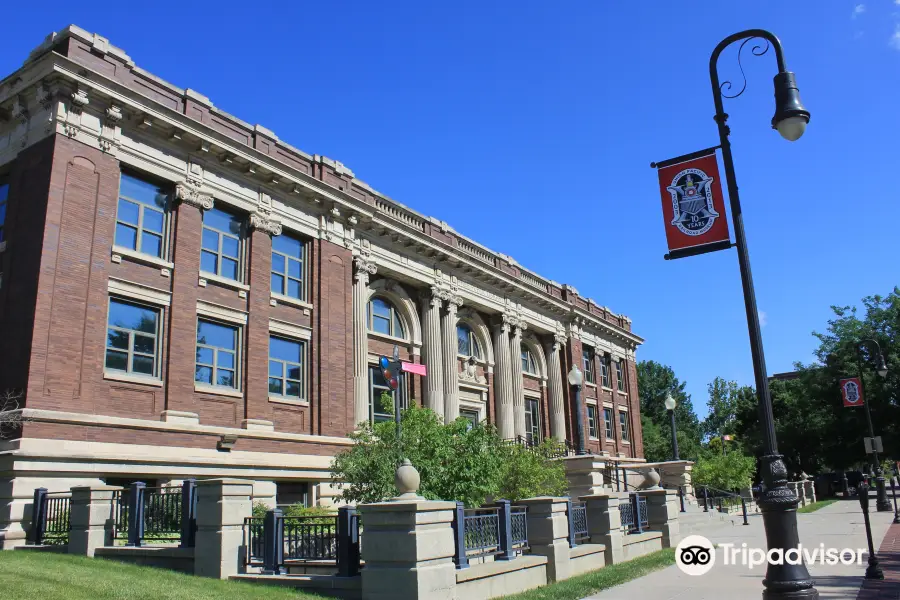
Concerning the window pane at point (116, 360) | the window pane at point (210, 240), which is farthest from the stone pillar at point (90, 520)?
the window pane at point (210, 240)

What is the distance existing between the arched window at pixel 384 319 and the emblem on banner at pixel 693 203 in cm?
2060

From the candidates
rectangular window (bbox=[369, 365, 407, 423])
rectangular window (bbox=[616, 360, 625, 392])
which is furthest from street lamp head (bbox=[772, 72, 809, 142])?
rectangular window (bbox=[616, 360, 625, 392])

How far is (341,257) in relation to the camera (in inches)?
1075

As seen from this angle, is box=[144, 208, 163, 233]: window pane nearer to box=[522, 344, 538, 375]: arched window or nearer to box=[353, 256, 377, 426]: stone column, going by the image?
box=[353, 256, 377, 426]: stone column

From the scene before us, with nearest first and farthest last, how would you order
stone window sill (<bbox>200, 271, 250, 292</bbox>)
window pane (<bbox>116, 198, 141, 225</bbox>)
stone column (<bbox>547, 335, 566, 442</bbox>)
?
window pane (<bbox>116, 198, 141, 225</bbox>), stone window sill (<bbox>200, 271, 250, 292</bbox>), stone column (<bbox>547, 335, 566, 442</bbox>)

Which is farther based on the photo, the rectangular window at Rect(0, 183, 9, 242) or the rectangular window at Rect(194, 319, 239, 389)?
the rectangular window at Rect(194, 319, 239, 389)

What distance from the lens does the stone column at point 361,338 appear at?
2664cm

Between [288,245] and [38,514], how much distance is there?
12.3m

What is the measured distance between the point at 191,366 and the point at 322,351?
5261mm

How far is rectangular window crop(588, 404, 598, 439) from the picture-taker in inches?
1750

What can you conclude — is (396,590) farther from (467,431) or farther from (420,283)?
(420,283)

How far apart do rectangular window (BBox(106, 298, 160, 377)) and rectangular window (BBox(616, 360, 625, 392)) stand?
117 feet

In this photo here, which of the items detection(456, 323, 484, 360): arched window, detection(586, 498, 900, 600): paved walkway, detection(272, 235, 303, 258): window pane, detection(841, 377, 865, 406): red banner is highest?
detection(272, 235, 303, 258): window pane

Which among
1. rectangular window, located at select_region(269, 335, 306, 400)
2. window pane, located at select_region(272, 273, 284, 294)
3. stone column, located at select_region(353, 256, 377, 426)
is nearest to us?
rectangular window, located at select_region(269, 335, 306, 400)
